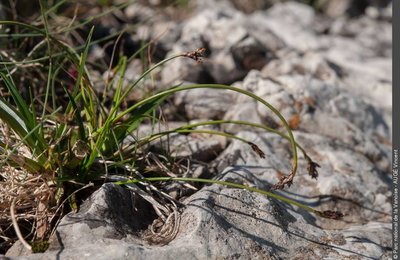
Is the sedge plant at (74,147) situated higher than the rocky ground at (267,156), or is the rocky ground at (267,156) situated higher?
the sedge plant at (74,147)

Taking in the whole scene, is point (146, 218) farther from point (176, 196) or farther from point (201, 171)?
point (201, 171)

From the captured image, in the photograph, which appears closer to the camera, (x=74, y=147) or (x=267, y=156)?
(x=74, y=147)

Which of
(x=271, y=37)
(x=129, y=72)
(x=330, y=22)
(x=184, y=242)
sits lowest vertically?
(x=330, y=22)

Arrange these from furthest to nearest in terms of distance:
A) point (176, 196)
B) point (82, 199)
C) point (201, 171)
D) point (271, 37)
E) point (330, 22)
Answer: point (330, 22), point (271, 37), point (201, 171), point (176, 196), point (82, 199)

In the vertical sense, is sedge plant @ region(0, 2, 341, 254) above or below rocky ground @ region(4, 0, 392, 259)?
above

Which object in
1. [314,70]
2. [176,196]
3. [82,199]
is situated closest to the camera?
[82,199]

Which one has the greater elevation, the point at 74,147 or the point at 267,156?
the point at 74,147

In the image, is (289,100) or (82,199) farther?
(289,100)

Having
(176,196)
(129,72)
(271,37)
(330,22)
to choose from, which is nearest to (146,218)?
(176,196)
